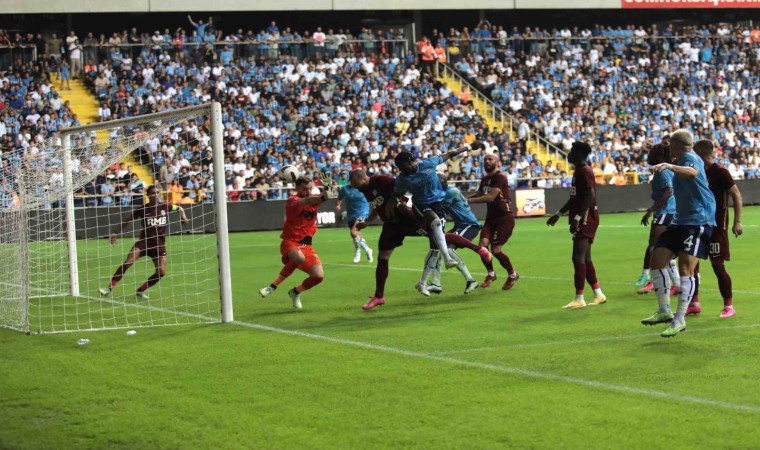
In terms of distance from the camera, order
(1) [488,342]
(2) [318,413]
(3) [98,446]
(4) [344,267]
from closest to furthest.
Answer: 1. (3) [98,446]
2. (2) [318,413]
3. (1) [488,342]
4. (4) [344,267]

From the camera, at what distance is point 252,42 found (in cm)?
4516

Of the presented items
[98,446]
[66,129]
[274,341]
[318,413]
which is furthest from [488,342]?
[66,129]

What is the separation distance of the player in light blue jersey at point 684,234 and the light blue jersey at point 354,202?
1220 cm

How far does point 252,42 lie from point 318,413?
3826cm

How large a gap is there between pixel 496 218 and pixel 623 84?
34.4 metres

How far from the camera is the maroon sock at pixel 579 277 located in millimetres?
14047

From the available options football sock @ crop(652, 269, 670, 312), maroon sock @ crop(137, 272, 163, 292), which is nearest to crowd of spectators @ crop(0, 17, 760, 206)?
maroon sock @ crop(137, 272, 163, 292)

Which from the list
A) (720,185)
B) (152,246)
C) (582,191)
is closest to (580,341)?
(720,185)

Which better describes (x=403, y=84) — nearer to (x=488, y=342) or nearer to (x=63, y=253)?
(x=63, y=253)

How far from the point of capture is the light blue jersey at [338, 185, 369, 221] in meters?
23.1

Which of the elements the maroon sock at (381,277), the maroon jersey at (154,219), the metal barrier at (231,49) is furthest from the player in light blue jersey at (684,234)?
the metal barrier at (231,49)

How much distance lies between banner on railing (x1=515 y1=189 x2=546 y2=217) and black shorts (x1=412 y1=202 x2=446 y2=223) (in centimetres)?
2454

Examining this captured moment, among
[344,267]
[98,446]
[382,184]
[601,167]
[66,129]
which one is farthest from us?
→ [601,167]

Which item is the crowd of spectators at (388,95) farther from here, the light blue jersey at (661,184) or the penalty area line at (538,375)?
the penalty area line at (538,375)
